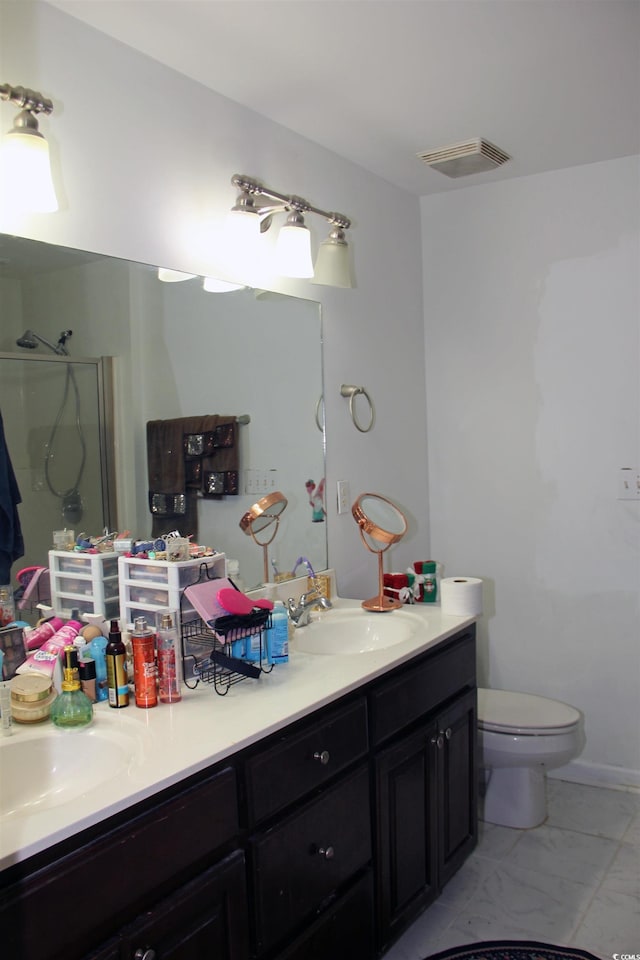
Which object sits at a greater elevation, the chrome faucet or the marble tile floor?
the chrome faucet

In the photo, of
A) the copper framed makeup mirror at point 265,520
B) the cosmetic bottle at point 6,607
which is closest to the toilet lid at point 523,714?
the copper framed makeup mirror at point 265,520

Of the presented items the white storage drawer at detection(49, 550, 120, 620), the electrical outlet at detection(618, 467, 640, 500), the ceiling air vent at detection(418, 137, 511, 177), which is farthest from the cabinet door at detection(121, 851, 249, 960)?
the ceiling air vent at detection(418, 137, 511, 177)

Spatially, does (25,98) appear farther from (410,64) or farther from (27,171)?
(410,64)

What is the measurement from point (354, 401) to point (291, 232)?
0.73m

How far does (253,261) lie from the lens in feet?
7.83

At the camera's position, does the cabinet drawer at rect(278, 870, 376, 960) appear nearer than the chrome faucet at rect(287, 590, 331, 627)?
Yes

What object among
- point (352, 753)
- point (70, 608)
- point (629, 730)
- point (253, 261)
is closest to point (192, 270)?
point (253, 261)

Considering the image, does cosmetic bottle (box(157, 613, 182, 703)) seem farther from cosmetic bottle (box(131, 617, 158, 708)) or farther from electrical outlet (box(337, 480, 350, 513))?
electrical outlet (box(337, 480, 350, 513))

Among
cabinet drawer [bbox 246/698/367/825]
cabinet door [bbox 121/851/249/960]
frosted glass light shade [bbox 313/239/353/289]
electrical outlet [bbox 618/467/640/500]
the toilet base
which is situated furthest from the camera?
electrical outlet [bbox 618/467/640/500]

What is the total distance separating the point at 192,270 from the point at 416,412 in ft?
4.55

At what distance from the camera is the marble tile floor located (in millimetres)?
2145

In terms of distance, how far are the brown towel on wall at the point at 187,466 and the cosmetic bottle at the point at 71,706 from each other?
554 mm

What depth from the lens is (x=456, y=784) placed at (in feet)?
7.66

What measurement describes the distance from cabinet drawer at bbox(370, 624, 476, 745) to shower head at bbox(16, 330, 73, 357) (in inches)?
43.4
